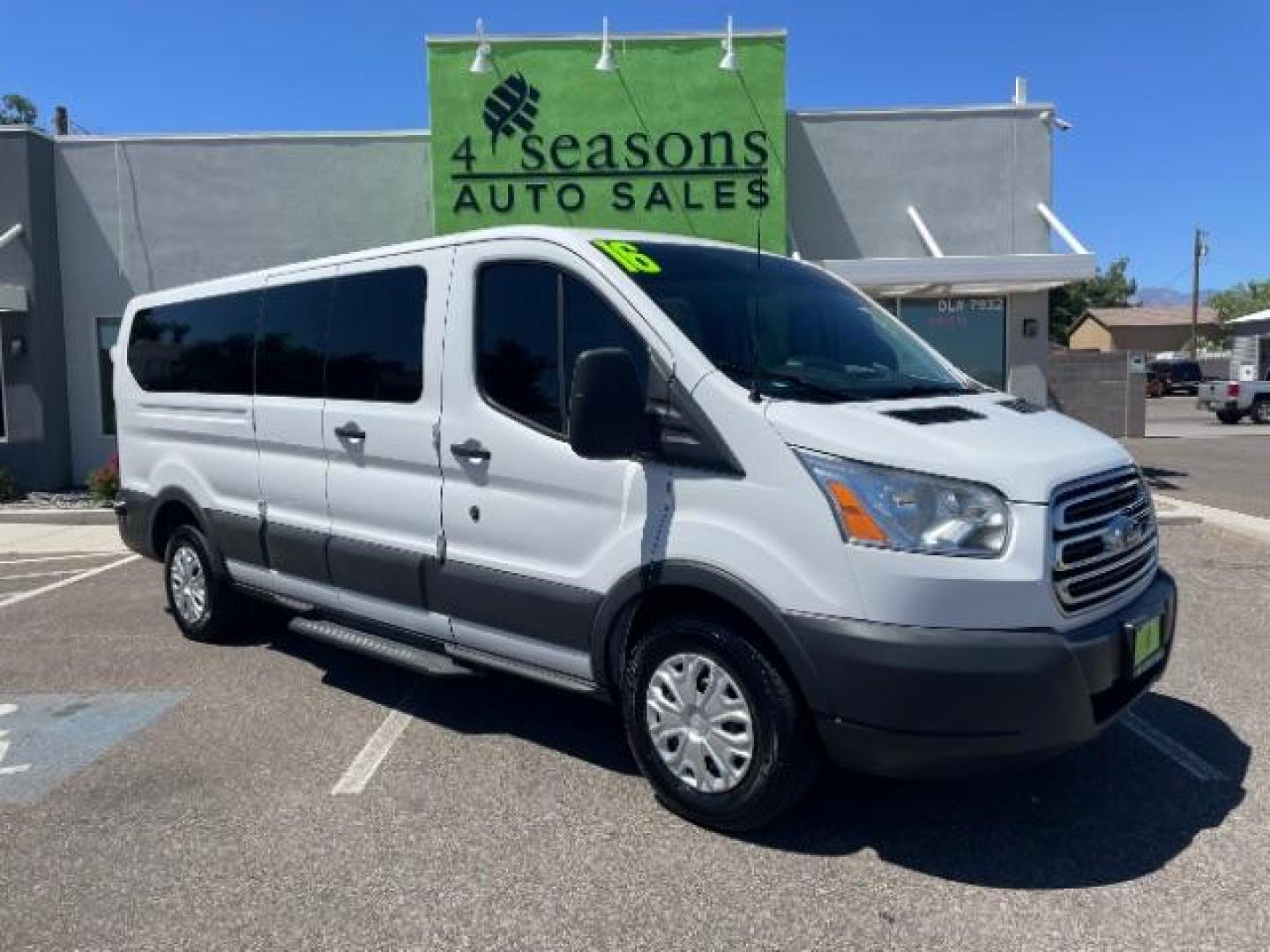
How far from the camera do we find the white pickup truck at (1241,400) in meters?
28.5

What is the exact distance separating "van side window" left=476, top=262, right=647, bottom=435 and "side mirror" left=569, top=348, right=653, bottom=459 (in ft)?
0.85

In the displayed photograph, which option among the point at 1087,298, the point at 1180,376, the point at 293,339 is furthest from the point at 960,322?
the point at 1087,298

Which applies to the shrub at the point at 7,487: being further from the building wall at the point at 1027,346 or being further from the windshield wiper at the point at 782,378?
the building wall at the point at 1027,346

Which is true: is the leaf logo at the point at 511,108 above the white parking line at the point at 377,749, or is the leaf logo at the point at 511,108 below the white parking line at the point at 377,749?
above

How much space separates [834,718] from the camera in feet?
11.0

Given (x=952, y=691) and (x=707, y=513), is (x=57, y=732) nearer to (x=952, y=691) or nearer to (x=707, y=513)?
(x=707, y=513)

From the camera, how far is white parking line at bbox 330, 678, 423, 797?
4.27 m

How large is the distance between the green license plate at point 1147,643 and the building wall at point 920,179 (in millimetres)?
11012

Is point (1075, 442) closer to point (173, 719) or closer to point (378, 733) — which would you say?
point (378, 733)

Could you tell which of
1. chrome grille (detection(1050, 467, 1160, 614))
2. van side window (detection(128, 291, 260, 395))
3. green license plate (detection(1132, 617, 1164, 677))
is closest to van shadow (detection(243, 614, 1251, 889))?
green license plate (detection(1132, 617, 1164, 677))

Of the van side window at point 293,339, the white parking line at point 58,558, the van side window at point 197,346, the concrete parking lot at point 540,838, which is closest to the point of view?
the concrete parking lot at point 540,838

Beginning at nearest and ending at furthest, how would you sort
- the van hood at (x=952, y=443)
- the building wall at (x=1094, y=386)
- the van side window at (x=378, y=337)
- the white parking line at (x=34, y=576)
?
1. the van hood at (x=952, y=443)
2. the van side window at (x=378, y=337)
3. the white parking line at (x=34, y=576)
4. the building wall at (x=1094, y=386)

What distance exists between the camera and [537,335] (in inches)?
167

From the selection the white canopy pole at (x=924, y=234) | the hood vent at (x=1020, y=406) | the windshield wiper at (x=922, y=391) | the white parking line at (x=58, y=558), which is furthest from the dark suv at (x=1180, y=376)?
the windshield wiper at (x=922, y=391)
